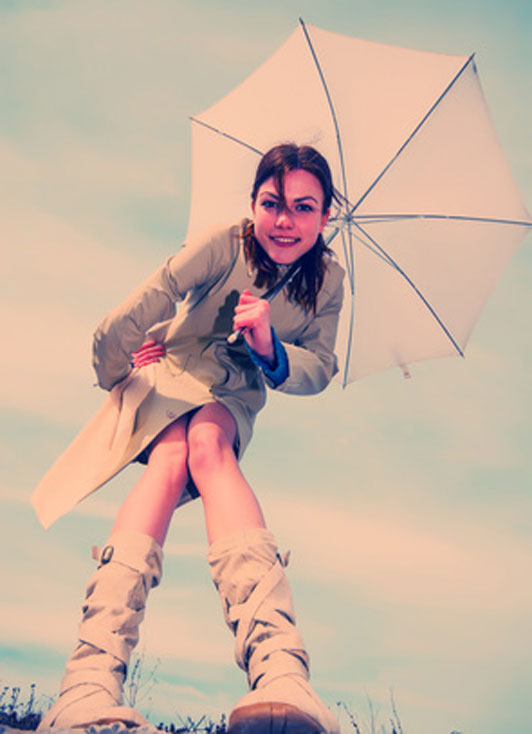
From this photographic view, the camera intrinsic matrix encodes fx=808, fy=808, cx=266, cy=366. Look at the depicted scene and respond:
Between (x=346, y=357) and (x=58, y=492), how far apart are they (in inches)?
70.3

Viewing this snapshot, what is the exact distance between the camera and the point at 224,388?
11.7 feet

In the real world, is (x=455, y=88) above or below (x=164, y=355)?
above

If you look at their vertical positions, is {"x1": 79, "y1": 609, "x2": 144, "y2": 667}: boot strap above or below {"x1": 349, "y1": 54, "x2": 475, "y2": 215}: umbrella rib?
below

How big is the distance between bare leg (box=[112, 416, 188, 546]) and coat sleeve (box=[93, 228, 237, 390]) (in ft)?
1.40

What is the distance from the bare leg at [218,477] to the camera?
3141mm

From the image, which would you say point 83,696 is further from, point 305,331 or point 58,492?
point 305,331

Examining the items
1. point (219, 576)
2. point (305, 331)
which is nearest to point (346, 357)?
point (305, 331)

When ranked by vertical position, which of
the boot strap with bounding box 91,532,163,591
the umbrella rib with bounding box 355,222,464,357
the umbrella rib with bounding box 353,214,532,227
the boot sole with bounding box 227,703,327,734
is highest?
the umbrella rib with bounding box 353,214,532,227

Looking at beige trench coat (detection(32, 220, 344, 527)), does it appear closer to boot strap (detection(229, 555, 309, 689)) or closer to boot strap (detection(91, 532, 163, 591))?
boot strap (detection(91, 532, 163, 591))

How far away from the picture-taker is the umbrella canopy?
13.8 feet

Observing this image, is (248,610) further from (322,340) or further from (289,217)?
(289,217)

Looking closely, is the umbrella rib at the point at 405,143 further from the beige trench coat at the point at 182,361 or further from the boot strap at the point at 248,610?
the boot strap at the point at 248,610

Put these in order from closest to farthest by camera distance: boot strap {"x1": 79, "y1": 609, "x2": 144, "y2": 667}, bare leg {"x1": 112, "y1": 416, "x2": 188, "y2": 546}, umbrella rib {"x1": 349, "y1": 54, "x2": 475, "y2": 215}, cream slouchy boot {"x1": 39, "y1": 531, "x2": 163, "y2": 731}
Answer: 1. cream slouchy boot {"x1": 39, "y1": 531, "x2": 163, "y2": 731}
2. boot strap {"x1": 79, "y1": 609, "x2": 144, "y2": 667}
3. bare leg {"x1": 112, "y1": 416, "x2": 188, "y2": 546}
4. umbrella rib {"x1": 349, "y1": 54, "x2": 475, "y2": 215}

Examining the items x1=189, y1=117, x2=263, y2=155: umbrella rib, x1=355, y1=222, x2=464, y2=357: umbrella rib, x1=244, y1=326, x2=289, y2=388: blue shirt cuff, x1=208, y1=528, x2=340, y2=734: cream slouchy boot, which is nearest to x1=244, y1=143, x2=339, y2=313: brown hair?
x1=244, y1=326, x2=289, y2=388: blue shirt cuff
